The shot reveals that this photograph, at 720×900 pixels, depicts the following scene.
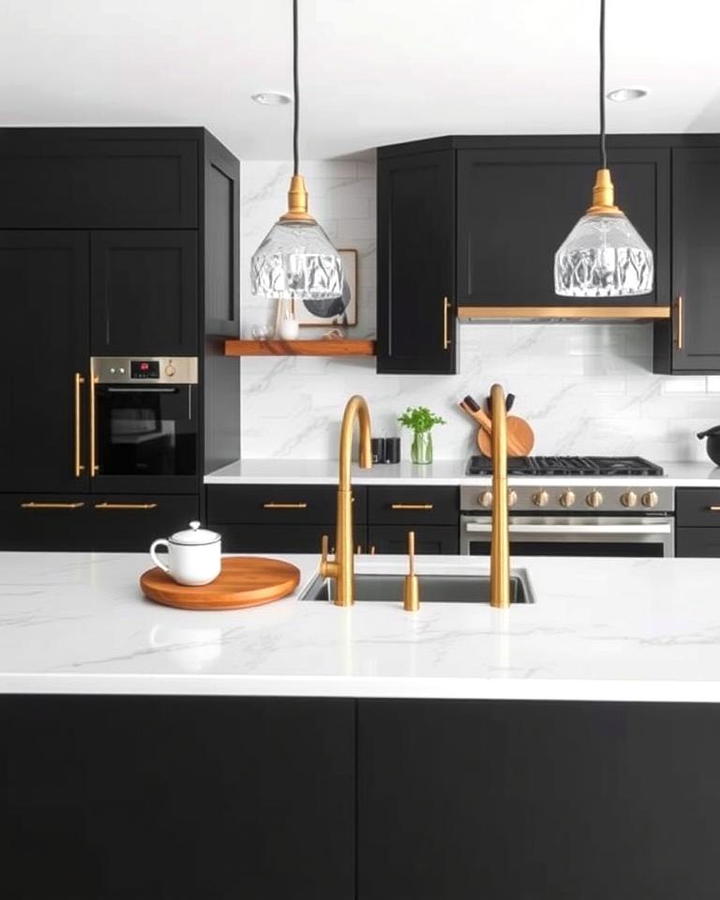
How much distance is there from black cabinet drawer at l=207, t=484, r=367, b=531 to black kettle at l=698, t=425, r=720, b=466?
5.12ft

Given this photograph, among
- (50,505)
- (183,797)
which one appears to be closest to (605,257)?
(183,797)

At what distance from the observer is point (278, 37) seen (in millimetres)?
2992

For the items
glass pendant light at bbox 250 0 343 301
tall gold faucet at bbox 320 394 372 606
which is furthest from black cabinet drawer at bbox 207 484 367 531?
glass pendant light at bbox 250 0 343 301

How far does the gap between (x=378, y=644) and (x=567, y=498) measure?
7.70 ft

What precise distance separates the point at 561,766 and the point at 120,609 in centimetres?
90

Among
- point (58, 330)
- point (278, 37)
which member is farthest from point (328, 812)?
point (58, 330)

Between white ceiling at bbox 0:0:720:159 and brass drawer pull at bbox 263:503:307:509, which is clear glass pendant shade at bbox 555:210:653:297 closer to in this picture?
white ceiling at bbox 0:0:720:159

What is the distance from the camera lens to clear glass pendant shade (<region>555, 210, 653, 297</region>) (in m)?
1.78

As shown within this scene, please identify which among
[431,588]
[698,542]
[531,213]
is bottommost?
[698,542]

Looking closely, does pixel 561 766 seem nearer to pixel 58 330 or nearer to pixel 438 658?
pixel 438 658

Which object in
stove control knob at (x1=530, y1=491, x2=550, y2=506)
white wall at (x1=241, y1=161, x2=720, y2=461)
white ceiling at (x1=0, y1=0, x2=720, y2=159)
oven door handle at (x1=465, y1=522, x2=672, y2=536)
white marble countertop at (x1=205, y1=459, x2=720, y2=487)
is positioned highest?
white ceiling at (x1=0, y1=0, x2=720, y2=159)

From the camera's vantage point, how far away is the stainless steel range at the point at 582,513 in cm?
390

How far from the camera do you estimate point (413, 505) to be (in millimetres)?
3982

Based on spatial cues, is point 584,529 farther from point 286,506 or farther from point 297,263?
point 297,263
